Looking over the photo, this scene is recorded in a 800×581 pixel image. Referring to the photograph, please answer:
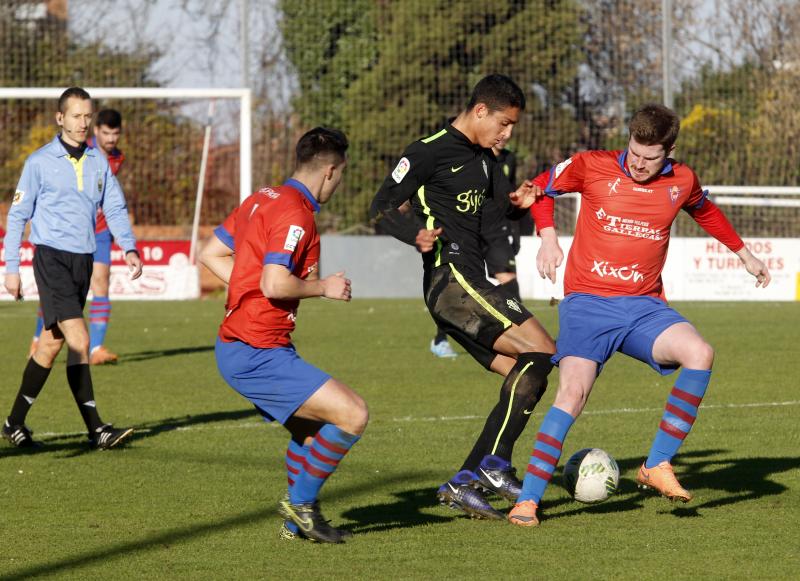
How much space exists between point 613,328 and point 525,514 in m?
0.95

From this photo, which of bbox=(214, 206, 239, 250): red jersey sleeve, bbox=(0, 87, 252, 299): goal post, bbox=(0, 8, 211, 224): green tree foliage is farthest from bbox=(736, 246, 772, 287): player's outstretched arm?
bbox=(0, 8, 211, 224): green tree foliage

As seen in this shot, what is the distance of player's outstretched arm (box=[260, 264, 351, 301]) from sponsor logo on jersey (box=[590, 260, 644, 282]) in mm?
1469

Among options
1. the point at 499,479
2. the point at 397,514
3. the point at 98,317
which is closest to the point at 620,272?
the point at 499,479

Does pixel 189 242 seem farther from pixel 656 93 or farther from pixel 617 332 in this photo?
pixel 617 332

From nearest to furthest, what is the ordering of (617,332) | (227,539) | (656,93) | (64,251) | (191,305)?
(227,539) < (617,332) < (64,251) < (191,305) < (656,93)

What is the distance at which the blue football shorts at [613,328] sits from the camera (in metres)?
5.96

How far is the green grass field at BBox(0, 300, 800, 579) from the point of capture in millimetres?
5078

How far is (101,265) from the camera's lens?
12.1 metres

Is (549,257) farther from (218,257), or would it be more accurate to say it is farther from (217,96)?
(217,96)

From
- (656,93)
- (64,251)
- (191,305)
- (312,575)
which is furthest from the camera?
(656,93)

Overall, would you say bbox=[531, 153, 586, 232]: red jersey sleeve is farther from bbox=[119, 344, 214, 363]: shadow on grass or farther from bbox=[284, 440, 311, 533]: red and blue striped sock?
bbox=[119, 344, 214, 363]: shadow on grass

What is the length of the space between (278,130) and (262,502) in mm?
17761

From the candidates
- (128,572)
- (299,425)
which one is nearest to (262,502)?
(299,425)

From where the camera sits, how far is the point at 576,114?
23766 millimetres
